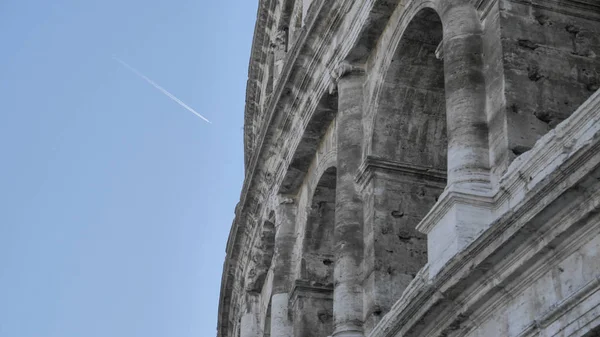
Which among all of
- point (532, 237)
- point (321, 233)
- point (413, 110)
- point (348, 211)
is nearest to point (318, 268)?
point (321, 233)

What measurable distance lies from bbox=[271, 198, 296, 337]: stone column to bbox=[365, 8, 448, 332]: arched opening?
4.15m

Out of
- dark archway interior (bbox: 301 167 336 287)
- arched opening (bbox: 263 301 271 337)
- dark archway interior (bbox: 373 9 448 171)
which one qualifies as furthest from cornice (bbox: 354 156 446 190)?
arched opening (bbox: 263 301 271 337)

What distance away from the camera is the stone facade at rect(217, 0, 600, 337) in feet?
32.7

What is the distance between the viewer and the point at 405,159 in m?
15.9

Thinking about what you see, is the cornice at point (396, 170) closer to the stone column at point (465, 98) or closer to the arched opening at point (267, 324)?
the stone column at point (465, 98)

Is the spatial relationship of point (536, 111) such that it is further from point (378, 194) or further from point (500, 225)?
point (378, 194)

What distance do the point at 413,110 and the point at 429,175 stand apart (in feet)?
3.21

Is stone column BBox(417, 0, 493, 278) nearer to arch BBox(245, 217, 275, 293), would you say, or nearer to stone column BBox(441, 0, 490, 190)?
stone column BBox(441, 0, 490, 190)

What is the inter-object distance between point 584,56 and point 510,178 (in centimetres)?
213

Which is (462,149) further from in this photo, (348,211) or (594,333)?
(348,211)

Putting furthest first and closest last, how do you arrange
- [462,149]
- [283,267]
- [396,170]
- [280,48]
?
1. [280,48]
2. [283,267]
3. [396,170]
4. [462,149]

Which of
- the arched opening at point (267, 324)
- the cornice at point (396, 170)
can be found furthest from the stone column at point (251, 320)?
the cornice at point (396, 170)

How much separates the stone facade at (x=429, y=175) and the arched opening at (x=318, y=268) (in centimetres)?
2

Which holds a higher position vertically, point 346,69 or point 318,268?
point 346,69
